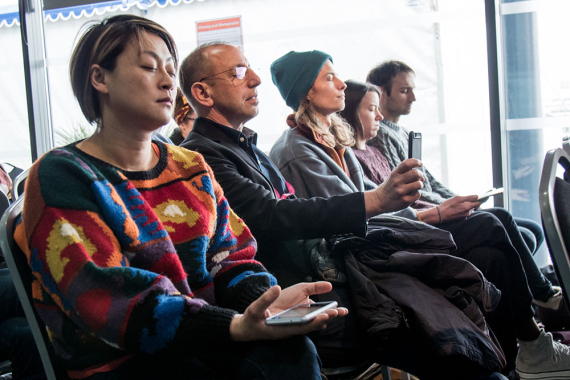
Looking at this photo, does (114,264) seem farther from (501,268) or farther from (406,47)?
(406,47)

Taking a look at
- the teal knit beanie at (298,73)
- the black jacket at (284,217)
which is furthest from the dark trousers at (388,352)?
the teal knit beanie at (298,73)

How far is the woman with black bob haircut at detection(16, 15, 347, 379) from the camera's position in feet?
2.85

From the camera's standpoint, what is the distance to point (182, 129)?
2.86 m

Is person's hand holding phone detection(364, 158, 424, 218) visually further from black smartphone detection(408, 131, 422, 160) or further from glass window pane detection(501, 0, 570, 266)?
glass window pane detection(501, 0, 570, 266)

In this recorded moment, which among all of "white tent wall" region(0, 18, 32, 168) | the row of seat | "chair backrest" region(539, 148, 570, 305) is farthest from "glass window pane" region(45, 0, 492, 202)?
"chair backrest" region(539, 148, 570, 305)

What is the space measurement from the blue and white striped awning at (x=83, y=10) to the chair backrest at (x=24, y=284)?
380 cm

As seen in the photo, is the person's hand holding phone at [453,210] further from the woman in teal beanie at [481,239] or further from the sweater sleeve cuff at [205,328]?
the sweater sleeve cuff at [205,328]

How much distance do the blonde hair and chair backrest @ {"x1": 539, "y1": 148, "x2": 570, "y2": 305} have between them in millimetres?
1037

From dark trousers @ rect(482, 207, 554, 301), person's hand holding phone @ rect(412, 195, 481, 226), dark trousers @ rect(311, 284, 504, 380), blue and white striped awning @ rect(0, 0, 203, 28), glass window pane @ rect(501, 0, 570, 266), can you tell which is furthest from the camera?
blue and white striped awning @ rect(0, 0, 203, 28)

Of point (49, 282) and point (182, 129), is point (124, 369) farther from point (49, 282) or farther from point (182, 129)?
point (182, 129)

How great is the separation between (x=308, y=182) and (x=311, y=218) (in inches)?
18.7

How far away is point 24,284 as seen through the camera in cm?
95

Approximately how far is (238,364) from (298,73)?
5.28ft

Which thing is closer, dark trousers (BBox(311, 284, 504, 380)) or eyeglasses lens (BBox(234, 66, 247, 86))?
dark trousers (BBox(311, 284, 504, 380))
